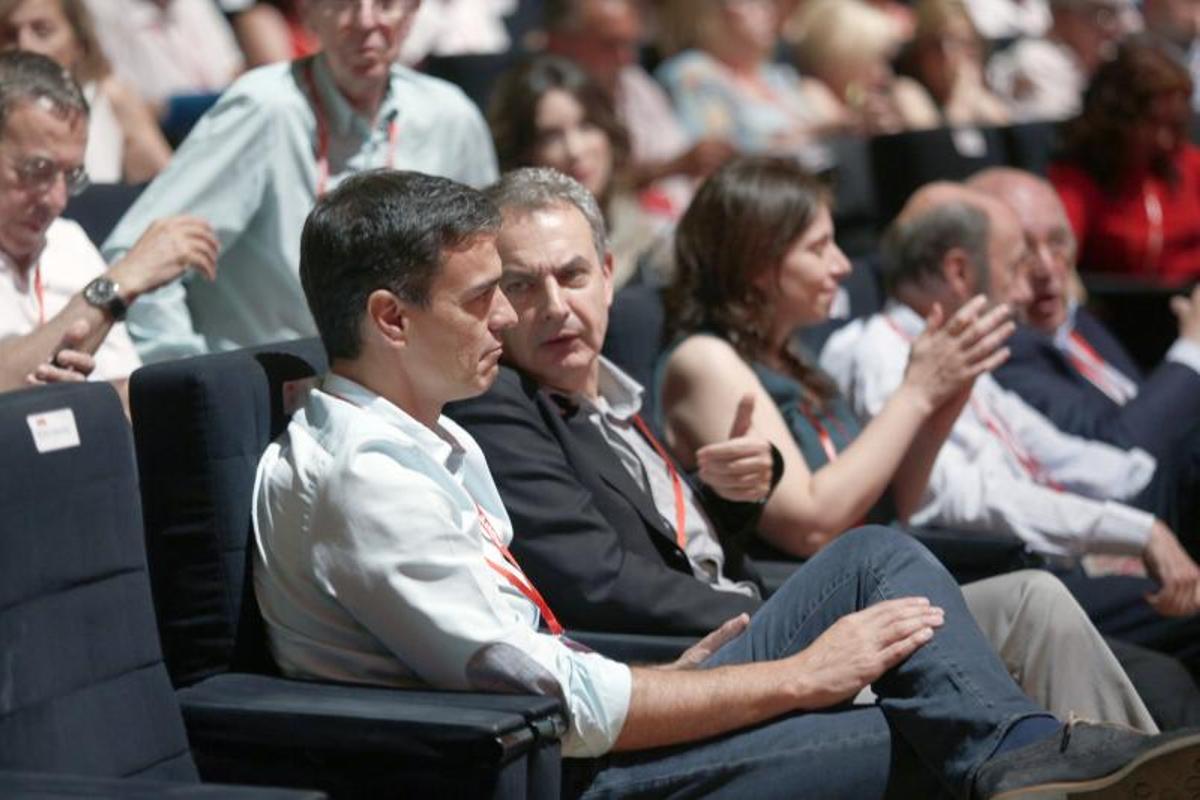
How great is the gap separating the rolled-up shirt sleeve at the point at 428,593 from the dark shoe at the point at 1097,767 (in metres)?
0.45

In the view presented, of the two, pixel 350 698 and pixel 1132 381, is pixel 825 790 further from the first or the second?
pixel 1132 381

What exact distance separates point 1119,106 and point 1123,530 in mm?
2328

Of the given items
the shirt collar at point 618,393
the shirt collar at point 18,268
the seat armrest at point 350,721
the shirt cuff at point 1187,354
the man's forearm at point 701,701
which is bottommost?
the shirt cuff at point 1187,354

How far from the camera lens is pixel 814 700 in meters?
2.38

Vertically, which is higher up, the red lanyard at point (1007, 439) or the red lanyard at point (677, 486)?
the red lanyard at point (677, 486)

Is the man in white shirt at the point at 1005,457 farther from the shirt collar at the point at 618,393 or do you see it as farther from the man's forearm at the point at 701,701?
the man's forearm at the point at 701,701

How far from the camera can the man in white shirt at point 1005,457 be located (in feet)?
11.4

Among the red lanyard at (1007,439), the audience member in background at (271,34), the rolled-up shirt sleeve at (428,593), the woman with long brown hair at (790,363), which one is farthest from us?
the audience member in background at (271,34)

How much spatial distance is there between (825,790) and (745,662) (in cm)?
28

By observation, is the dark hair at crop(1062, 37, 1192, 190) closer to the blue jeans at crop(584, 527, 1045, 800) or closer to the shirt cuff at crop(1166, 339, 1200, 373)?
the shirt cuff at crop(1166, 339, 1200, 373)

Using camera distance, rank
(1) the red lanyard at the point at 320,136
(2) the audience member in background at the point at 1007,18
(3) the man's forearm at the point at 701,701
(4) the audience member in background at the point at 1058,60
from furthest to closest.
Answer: (2) the audience member in background at the point at 1007,18, (4) the audience member in background at the point at 1058,60, (1) the red lanyard at the point at 320,136, (3) the man's forearm at the point at 701,701

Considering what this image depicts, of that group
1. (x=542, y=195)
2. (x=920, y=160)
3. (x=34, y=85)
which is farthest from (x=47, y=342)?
(x=920, y=160)

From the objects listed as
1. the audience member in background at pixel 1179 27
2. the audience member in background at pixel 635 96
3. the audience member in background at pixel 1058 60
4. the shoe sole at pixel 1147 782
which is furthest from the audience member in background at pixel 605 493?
the audience member in background at pixel 1179 27

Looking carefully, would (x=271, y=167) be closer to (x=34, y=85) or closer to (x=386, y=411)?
(x=34, y=85)
